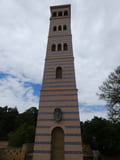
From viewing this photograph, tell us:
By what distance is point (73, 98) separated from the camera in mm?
10891

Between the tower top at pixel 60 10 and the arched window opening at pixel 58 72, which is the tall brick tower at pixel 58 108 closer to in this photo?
the arched window opening at pixel 58 72

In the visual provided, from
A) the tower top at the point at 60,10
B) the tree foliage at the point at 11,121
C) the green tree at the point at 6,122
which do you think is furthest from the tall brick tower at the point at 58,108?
the green tree at the point at 6,122

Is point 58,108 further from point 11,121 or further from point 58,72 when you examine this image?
point 11,121

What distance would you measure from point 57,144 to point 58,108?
3.15 metres

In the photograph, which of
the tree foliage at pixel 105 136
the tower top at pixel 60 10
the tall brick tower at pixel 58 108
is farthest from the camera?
the tower top at pixel 60 10

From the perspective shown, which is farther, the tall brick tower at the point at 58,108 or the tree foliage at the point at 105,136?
the tree foliage at the point at 105,136

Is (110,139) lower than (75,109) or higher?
lower

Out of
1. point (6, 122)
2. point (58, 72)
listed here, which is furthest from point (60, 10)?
point (6, 122)

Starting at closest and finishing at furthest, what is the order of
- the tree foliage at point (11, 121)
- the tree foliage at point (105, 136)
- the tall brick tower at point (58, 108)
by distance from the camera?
the tall brick tower at point (58, 108), the tree foliage at point (105, 136), the tree foliage at point (11, 121)

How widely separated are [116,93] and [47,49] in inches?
421

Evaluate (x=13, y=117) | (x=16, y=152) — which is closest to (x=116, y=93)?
(x=16, y=152)

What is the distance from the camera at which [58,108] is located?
34.4 ft

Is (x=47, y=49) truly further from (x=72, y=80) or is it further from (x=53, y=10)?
(x=53, y=10)

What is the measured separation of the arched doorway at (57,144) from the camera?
Answer: 9296mm
